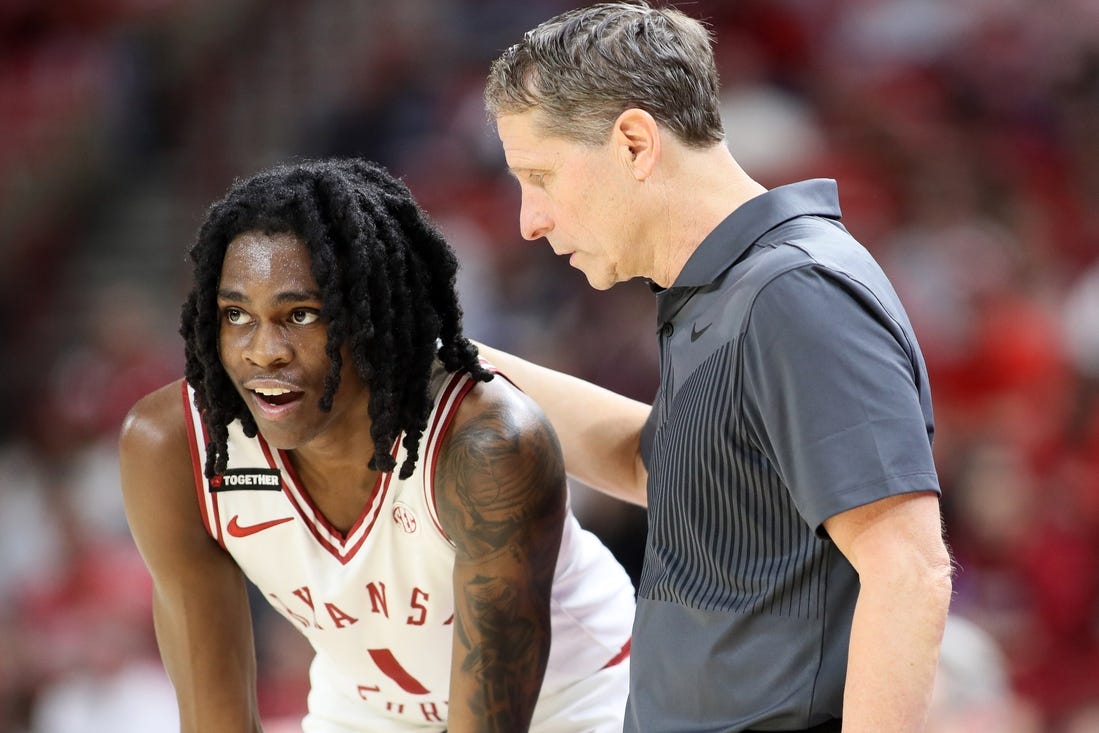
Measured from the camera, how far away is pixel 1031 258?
16.2 feet

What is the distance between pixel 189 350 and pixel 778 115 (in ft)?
12.2

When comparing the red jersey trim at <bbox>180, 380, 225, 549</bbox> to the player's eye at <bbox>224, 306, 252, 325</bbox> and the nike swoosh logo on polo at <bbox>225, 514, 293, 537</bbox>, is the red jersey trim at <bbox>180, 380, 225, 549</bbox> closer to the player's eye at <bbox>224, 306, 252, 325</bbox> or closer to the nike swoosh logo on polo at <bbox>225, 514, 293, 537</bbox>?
the nike swoosh logo on polo at <bbox>225, 514, 293, 537</bbox>

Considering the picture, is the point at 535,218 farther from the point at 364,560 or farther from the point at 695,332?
the point at 364,560

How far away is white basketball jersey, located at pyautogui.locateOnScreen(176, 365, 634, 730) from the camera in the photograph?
7.47ft

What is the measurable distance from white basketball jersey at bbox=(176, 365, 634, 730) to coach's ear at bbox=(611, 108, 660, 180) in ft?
1.96

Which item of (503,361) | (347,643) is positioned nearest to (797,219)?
(503,361)

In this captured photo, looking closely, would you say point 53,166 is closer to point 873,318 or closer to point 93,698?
point 93,698

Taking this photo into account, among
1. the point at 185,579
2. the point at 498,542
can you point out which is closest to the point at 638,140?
the point at 498,542

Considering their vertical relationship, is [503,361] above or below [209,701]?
above

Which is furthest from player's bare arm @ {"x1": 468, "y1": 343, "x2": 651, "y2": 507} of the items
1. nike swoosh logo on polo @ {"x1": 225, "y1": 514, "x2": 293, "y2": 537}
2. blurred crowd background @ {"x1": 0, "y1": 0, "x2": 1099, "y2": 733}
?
blurred crowd background @ {"x1": 0, "y1": 0, "x2": 1099, "y2": 733}

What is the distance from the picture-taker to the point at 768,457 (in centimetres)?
166

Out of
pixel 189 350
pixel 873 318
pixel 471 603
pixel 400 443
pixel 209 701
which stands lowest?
pixel 209 701

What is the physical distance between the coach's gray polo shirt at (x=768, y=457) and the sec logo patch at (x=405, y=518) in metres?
0.53

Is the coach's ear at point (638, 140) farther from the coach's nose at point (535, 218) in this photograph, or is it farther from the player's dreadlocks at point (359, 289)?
the player's dreadlocks at point (359, 289)
